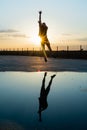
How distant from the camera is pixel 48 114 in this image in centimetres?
701

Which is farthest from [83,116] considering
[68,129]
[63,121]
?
[68,129]

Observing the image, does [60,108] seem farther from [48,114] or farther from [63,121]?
[63,121]

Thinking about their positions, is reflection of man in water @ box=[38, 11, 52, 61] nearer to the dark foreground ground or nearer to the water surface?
the dark foreground ground

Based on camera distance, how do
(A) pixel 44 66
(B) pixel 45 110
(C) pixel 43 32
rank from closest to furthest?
(B) pixel 45 110 < (C) pixel 43 32 < (A) pixel 44 66

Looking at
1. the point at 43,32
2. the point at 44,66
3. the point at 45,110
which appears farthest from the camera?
the point at 44,66

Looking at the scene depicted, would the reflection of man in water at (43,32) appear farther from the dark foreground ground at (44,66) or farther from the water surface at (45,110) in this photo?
the water surface at (45,110)

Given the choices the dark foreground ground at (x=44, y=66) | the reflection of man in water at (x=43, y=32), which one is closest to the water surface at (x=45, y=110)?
the dark foreground ground at (x=44, y=66)

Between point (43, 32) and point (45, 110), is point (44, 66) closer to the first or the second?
point (43, 32)

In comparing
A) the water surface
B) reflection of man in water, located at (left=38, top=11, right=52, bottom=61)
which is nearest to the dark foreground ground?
reflection of man in water, located at (left=38, top=11, right=52, bottom=61)

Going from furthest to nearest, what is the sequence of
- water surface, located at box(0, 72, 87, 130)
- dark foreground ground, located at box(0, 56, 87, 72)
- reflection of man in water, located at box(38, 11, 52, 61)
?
reflection of man in water, located at box(38, 11, 52, 61)
dark foreground ground, located at box(0, 56, 87, 72)
water surface, located at box(0, 72, 87, 130)

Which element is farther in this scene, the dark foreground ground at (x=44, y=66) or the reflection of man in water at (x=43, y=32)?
the reflection of man in water at (x=43, y=32)

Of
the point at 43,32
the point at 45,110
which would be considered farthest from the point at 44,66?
the point at 45,110

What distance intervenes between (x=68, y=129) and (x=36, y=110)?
1.65 meters

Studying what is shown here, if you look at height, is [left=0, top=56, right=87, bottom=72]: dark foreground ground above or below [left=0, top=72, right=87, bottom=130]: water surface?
below
